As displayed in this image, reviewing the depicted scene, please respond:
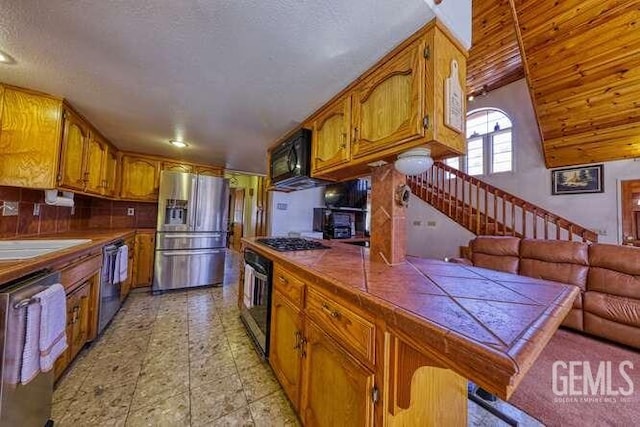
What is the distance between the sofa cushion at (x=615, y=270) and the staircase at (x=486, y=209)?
1683 mm

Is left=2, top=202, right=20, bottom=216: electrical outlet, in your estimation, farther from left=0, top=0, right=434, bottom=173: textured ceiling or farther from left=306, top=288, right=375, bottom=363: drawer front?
left=306, top=288, right=375, bottom=363: drawer front

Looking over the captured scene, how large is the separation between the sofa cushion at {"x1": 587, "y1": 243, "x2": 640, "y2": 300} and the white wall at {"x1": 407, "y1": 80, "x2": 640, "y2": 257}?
8.34 ft

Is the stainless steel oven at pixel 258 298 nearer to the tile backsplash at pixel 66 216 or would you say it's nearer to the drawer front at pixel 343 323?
the drawer front at pixel 343 323

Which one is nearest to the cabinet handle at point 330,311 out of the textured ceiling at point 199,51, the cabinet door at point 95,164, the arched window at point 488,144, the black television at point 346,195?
the textured ceiling at point 199,51

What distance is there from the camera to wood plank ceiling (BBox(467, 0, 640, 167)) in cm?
257

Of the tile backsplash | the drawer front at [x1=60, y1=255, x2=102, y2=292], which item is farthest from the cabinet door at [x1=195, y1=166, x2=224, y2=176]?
the drawer front at [x1=60, y1=255, x2=102, y2=292]

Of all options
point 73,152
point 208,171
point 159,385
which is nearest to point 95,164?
point 73,152

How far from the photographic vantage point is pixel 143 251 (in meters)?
3.28

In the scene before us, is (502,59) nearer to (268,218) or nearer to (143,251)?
(268,218)

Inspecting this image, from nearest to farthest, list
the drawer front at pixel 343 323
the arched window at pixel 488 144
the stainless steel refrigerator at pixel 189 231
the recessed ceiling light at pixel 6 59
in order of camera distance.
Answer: the drawer front at pixel 343 323, the recessed ceiling light at pixel 6 59, the stainless steel refrigerator at pixel 189 231, the arched window at pixel 488 144

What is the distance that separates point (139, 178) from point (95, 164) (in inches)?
35.4

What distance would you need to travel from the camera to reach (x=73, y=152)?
6.87 feet

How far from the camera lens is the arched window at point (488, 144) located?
4.80 meters

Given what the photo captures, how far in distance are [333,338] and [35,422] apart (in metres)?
1.37
